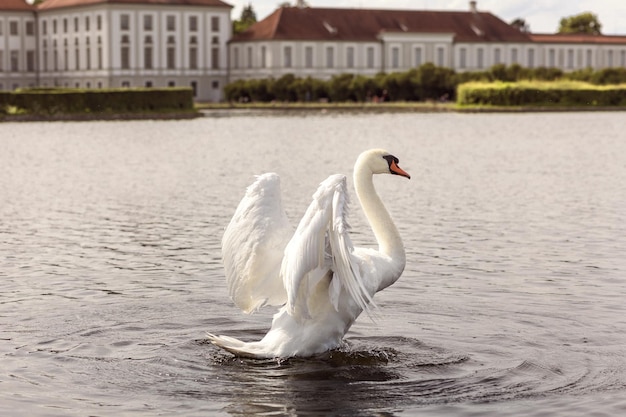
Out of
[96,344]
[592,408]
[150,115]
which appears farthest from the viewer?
[150,115]

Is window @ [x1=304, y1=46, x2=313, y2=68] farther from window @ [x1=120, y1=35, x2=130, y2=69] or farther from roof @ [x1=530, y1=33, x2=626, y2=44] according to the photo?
roof @ [x1=530, y1=33, x2=626, y2=44]

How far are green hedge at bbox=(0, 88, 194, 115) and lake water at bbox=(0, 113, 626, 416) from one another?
141ft

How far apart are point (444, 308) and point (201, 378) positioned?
3327 millimetres

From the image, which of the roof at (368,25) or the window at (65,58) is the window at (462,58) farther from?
the window at (65,58)

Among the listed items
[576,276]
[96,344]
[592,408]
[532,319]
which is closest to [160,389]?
[96,344]

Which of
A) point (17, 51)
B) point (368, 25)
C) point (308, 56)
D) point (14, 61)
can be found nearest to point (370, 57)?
point (368, 25)

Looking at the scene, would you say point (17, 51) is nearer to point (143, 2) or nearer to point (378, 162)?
point (143, 2)

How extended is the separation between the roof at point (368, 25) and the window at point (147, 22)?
865 cm

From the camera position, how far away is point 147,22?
120938 millimetres

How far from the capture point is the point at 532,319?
39.1ft

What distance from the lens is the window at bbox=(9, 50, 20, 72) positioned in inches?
5054

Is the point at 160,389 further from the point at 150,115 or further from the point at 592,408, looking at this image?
the point at 150,115

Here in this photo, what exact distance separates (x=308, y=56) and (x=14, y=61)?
97.1 ft

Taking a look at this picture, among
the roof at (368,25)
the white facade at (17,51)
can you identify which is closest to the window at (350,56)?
the roof at (368,25)
